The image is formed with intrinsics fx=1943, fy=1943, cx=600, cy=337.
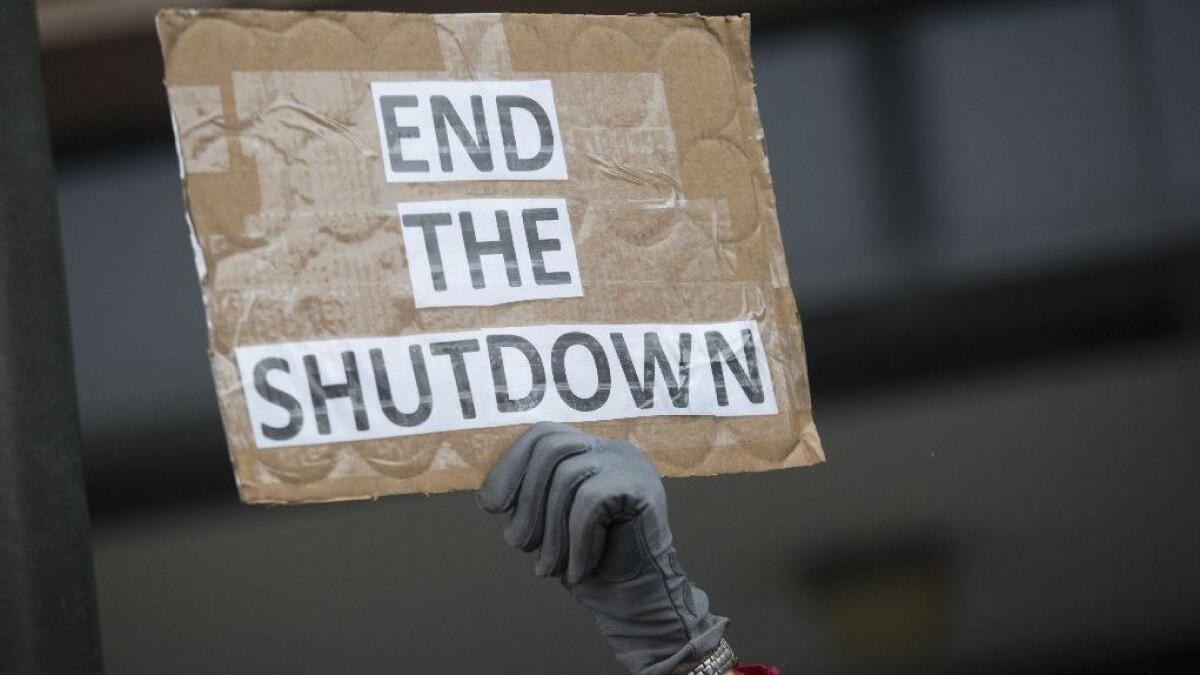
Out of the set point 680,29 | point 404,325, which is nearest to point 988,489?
point 680,29

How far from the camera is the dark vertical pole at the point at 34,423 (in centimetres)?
142

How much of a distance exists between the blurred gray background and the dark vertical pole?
708 millimetres

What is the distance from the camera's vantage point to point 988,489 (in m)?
2.46

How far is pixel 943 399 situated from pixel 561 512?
107cm

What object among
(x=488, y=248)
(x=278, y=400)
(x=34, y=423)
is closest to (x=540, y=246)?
(x=488, y=248)

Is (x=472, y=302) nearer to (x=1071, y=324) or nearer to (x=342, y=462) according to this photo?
(x=342, y=462)

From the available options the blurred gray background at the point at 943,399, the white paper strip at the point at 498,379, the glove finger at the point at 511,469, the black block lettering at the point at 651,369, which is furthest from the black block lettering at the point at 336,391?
the blurred gray background at the point at 943,399

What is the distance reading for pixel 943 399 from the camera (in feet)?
8.03

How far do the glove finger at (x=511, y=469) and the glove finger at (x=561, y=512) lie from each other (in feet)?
0.10

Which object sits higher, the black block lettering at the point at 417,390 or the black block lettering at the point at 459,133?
the black block lettering at the point at 459,133

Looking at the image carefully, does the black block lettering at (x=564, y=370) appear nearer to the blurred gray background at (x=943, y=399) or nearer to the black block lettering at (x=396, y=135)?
the black block lettering at (x=396, y=135)

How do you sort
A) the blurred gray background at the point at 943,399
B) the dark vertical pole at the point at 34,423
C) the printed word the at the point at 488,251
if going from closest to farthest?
the dark vertical pole at the point at 34,423, the printed word the at the point at 488,251, the blurred gray background at the point at 943,399

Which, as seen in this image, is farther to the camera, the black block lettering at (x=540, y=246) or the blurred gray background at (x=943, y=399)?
the blurred gray background at (x=943, y=399)

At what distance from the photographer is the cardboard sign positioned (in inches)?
57.4
